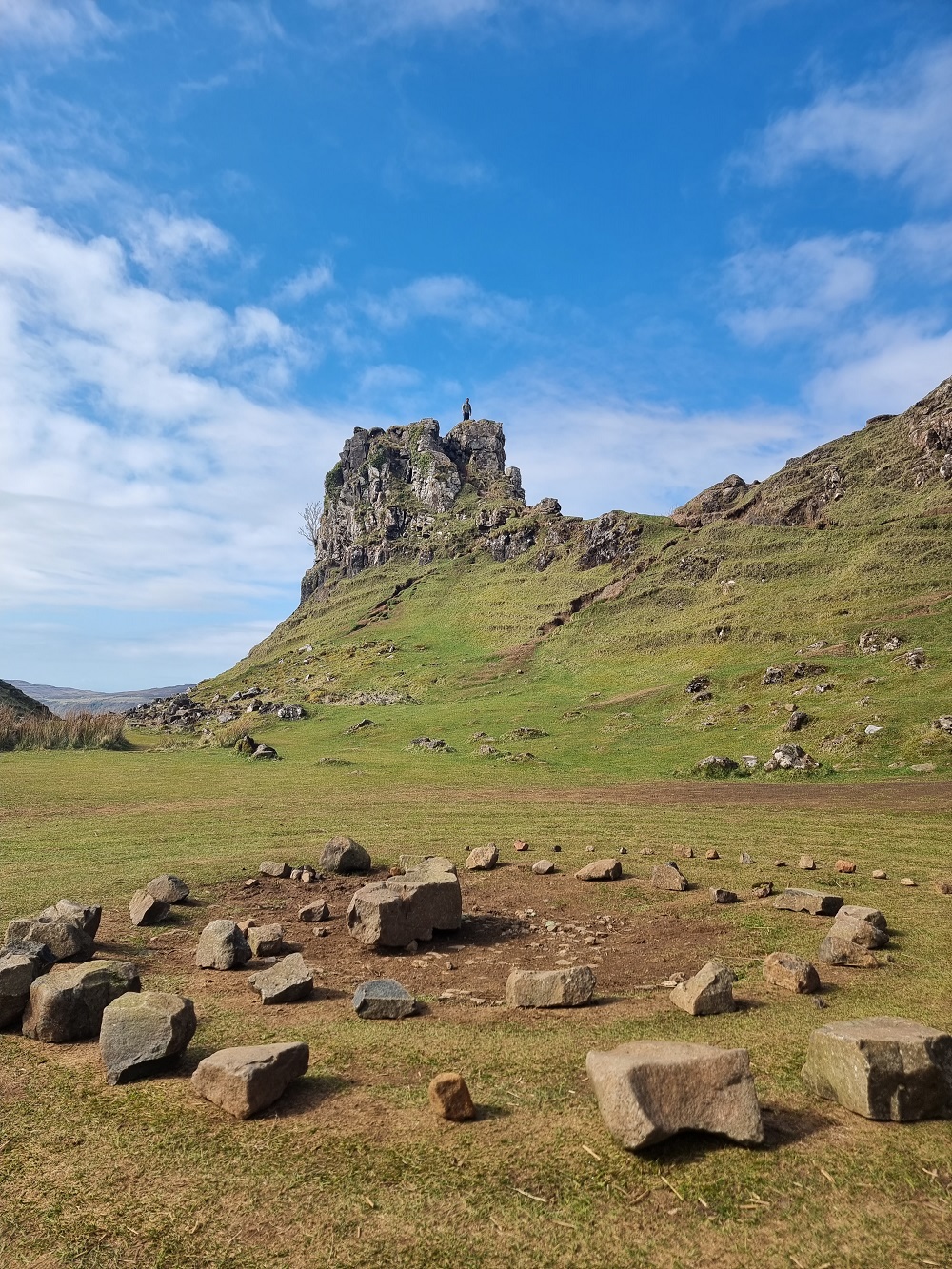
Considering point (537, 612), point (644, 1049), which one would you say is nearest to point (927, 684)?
point (644, 1049)

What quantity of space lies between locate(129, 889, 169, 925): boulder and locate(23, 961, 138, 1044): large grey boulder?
4490 mm

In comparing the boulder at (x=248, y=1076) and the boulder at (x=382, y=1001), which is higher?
the boulder at (x=248, y=1076)

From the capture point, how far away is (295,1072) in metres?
6.71

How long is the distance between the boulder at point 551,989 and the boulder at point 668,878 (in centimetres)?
594

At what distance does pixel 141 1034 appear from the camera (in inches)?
282

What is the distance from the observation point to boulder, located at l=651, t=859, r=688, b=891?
14328 mm

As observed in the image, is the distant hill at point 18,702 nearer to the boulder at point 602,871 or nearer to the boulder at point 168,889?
the boulder at point 168,889

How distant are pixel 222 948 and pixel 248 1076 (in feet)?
15.8

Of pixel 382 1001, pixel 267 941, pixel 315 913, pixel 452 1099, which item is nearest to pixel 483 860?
pixel 315 913

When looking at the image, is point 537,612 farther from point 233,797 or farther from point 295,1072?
point 295,1072

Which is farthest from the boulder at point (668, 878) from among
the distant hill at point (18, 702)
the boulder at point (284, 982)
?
the distant hill at point (18, 702)

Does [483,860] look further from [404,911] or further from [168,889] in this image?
[168,889]

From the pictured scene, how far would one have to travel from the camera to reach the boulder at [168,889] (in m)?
13.5

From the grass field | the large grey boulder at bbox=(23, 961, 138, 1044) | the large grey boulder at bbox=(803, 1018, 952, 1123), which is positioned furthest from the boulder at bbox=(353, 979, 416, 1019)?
the large grey boulder at bbox=(803, 1018, 952, 1123)
